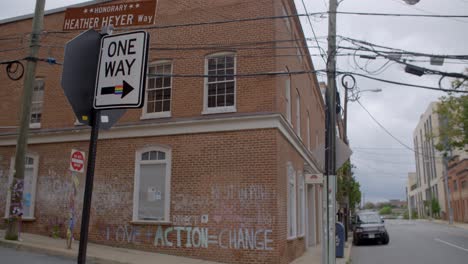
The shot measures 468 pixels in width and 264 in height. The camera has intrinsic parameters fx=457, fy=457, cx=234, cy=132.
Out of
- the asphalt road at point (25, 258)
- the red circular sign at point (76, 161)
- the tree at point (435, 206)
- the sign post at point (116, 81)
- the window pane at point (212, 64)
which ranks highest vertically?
the window pane at point (212, 64)

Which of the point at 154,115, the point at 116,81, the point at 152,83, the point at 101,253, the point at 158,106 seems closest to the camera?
the point at 116,81

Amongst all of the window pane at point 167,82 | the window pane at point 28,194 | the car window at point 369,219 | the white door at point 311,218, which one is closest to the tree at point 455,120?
the car window at point 369,219

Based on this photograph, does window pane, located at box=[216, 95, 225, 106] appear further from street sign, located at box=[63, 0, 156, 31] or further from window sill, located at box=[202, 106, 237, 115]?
street sign, located at box=[63, 0, 156, 31]

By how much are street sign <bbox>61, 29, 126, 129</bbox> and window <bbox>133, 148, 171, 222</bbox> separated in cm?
1069

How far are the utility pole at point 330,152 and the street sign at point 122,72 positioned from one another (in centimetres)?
856

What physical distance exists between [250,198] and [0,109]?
11.5 metres

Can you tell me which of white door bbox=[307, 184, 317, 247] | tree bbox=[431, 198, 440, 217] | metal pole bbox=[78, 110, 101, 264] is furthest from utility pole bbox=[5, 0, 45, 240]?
tree bbox=[431, 198, 440, 217]

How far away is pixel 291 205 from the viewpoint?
15.3 m

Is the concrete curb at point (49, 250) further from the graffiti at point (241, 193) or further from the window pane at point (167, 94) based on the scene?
the window pane at point (167, 94)

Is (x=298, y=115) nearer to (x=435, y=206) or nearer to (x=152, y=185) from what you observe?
(x=152, y=185)

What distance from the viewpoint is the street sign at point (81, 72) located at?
3662 millimetres

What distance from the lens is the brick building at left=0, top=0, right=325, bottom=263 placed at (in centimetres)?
1314

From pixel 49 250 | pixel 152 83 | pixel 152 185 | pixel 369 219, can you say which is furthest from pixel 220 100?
pixel 369 219

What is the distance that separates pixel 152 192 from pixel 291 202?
462cm
